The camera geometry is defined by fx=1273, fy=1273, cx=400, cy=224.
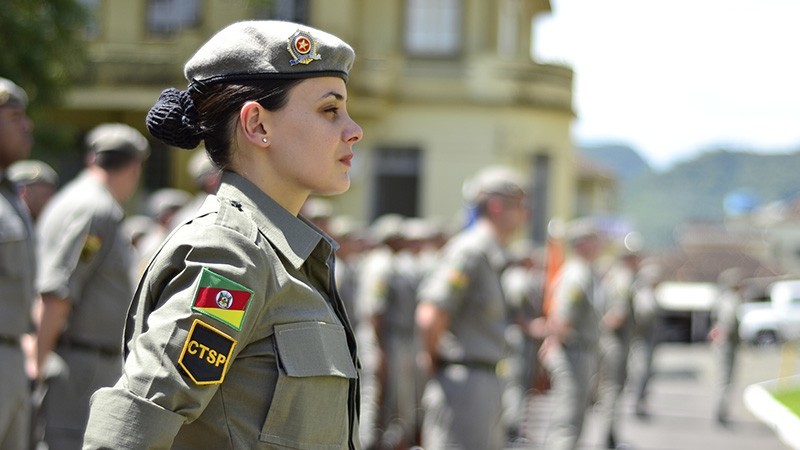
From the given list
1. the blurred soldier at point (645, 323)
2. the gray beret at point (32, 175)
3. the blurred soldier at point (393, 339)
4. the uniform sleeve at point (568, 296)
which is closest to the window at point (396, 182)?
the blurred soldier at point (645, 323)

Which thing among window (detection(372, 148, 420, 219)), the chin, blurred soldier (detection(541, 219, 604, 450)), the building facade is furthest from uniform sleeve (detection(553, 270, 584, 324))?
window (detection(372, 148, 420, 219))

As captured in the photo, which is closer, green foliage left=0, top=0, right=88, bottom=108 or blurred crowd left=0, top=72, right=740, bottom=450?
blurred crowd left=0, top=72, right=740, bottom=450

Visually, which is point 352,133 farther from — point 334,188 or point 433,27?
point 433,27

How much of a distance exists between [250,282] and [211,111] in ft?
1.48

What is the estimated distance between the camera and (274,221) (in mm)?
2738

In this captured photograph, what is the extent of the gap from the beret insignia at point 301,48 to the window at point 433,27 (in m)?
23.6

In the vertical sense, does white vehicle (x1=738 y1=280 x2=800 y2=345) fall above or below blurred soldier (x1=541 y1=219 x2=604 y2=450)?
below

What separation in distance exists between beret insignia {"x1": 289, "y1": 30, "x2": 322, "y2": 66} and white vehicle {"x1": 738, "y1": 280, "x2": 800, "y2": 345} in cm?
3612

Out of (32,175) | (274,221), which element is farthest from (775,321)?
(274,221)

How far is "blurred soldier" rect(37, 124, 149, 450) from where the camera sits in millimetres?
5664

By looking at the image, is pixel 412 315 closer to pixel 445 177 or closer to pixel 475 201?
pixel 475 201

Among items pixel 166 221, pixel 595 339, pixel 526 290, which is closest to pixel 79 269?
pixel 166 221

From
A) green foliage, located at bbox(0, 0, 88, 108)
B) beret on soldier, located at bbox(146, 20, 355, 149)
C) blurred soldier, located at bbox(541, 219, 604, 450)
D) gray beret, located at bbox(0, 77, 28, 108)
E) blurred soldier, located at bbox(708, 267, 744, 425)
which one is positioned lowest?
blurred soldier, located at bbox(708, 267, 744, 425)

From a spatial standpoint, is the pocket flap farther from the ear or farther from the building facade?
the building facade
